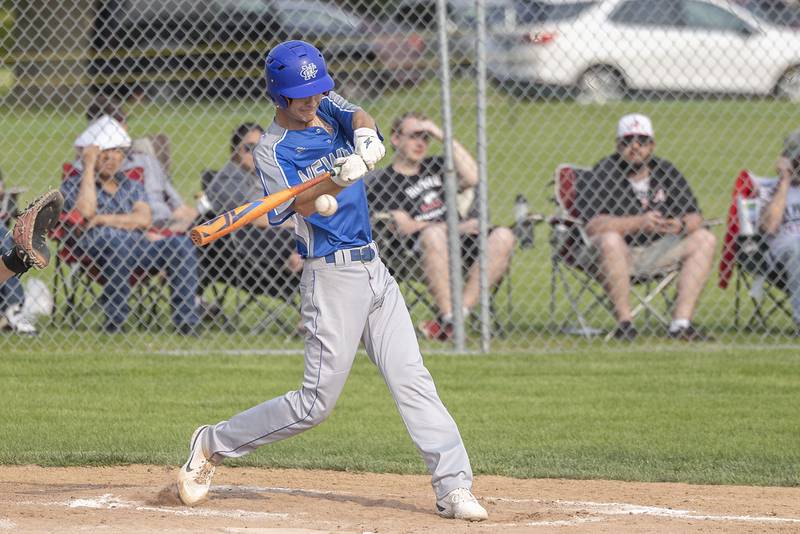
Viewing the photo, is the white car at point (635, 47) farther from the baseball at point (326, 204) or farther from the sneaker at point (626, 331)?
the baseball at point (326, 204)

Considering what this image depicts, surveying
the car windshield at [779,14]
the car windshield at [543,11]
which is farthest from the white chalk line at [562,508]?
the car windshield at [779,14]

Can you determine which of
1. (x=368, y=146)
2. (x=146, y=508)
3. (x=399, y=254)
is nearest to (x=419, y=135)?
(x=399, y=254)

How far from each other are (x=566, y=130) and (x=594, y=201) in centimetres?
657

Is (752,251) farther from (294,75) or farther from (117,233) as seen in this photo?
(294,75)

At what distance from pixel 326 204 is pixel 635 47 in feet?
35.1

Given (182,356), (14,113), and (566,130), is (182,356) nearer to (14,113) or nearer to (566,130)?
(14,113)

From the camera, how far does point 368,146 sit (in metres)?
4.58

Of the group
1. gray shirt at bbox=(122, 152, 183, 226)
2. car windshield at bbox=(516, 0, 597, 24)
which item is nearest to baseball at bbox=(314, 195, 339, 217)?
gray shirt at bbox=(122, 152, 183, 226)

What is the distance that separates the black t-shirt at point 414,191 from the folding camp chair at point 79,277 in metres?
1.64

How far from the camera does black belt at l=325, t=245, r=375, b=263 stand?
4785mm

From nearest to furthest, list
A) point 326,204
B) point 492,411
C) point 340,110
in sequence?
point 326,204 < point 340,110 < point 492,411

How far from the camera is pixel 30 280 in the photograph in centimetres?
907

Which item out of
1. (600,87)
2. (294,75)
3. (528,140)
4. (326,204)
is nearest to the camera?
(326,204)

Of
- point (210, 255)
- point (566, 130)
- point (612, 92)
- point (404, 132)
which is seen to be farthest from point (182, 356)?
point (566, 130)
